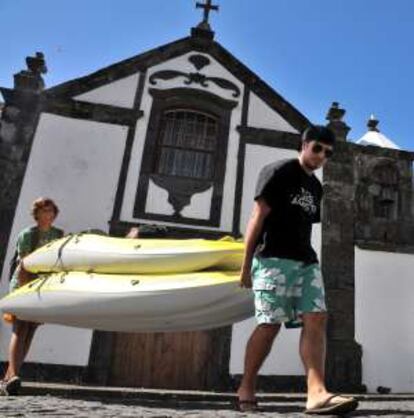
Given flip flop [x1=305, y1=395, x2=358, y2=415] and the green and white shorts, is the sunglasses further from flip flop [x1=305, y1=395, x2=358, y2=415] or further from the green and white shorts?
flip flop [x1=305, y1=395, x2=358, y2=415]

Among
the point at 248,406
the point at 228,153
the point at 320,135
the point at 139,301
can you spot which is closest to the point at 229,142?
the point at 228,153

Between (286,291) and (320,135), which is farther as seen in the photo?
(320,135)

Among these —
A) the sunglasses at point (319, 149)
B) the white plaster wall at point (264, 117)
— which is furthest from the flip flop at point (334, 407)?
the white plaster wall at point (264, 117)

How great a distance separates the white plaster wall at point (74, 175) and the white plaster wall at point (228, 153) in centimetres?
28

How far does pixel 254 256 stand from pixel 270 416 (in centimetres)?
98

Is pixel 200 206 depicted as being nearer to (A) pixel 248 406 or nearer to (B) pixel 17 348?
(B) pixel 17 348

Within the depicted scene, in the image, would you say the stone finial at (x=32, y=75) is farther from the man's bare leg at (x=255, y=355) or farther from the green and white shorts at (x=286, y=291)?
the man's bare leg at (x=255, y=355)

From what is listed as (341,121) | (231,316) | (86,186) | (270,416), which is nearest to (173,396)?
(231,316)

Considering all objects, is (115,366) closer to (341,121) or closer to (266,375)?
Answer: (266,375)

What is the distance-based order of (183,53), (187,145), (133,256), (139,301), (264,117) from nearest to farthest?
(139,301), (133,256), (187,145), (264,117), (183,53)

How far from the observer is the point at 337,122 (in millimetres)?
10570

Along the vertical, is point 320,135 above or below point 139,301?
above

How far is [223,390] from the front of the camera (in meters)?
8.38

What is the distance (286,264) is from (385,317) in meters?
6.55
